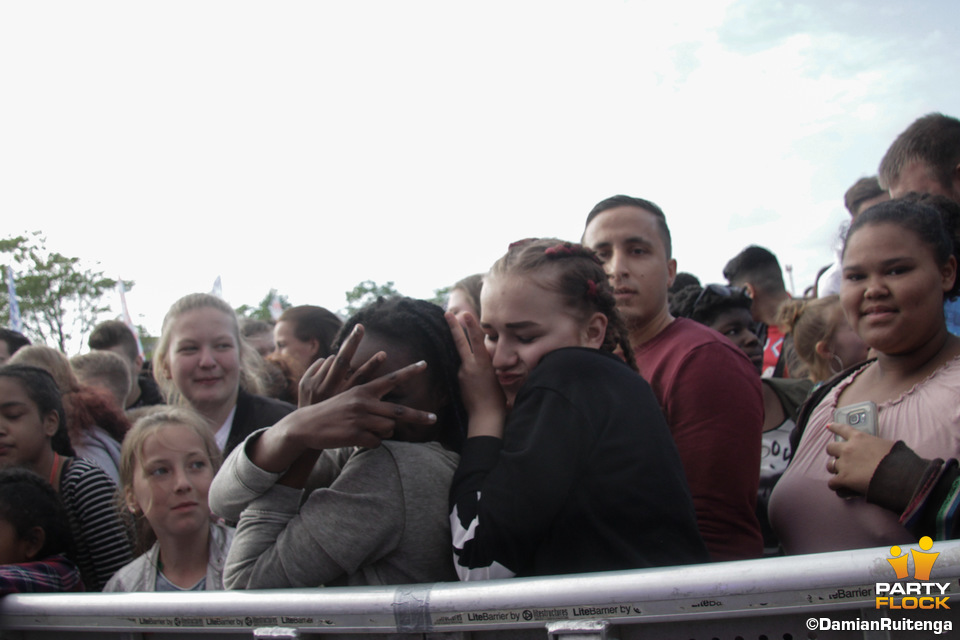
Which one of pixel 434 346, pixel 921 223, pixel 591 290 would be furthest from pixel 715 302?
pixel 434 346

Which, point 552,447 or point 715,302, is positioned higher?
point 715,302

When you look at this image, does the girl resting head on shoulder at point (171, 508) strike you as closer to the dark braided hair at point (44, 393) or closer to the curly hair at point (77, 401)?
the dark braided hair at point (44, 393)

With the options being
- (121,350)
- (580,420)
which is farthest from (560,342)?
(121,350)

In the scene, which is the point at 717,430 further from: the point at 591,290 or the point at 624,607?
the point at 624,607

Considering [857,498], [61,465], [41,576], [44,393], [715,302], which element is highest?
[715,302]

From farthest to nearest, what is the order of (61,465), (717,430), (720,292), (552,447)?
1. (720,292)
2. (61,465)
3. (717,430)
4. (552,447)

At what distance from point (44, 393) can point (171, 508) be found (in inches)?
43.7

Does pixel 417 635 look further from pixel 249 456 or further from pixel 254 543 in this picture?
pixel 249 456

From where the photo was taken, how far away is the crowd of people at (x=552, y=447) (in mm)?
1551

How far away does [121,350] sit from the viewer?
626cm

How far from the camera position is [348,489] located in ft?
5.44

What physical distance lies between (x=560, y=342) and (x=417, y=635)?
2.73ft

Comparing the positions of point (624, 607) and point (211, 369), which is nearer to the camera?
point (624, 607)

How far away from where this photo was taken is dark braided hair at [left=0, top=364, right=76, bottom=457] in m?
3.15
